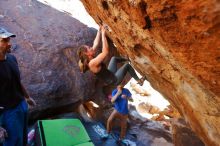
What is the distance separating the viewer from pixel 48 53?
6125 millimetres

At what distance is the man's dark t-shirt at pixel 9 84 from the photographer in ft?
11.5

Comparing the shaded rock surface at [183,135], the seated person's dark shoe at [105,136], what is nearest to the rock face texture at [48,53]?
the seated person's dark shoe at [105,136]

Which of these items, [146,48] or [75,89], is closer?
[146,48]

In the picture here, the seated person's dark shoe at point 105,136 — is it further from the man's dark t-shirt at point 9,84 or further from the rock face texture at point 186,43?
the rock face texture at point 186,43

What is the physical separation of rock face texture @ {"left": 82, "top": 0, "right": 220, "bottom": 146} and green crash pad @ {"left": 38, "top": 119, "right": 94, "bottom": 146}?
7.09 ft

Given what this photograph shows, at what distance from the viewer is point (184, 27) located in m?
1.69

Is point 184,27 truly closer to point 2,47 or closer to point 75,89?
point 2,47

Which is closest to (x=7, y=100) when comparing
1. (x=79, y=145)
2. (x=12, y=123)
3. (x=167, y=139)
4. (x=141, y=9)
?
(x=12, y=123)

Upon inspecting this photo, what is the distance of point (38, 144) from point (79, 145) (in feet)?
2.26

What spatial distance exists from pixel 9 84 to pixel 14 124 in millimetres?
577

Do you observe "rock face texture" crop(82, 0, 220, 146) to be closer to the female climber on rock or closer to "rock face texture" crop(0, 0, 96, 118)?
the female climber on rock

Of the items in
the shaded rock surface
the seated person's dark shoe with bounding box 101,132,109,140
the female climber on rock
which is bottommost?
the seated person's dark shoe with bounding box 101,132,109,140

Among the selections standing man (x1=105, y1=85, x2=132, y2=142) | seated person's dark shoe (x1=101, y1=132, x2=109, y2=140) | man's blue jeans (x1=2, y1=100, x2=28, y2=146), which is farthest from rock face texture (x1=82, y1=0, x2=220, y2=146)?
seated person's dark shoe (x1=101, y1=132, x2=109, y2=140)

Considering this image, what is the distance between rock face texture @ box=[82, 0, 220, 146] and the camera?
1.53 metres
